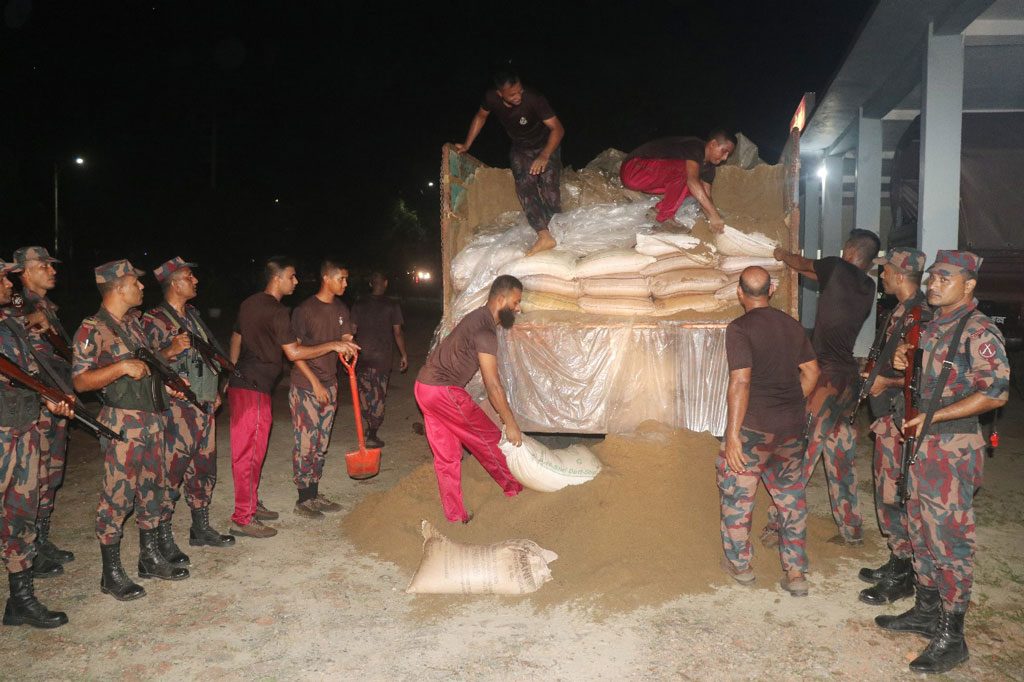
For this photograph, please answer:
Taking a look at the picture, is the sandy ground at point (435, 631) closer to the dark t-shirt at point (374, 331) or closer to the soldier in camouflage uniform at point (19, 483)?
the soldier in camouflage uniform at point (19, 483)

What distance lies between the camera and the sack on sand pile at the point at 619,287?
5.25m

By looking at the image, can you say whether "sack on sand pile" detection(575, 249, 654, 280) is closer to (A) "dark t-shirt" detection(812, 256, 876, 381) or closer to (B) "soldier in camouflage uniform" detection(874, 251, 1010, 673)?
(A) "dark t-shirt" detection(812, 256, 876, 381)

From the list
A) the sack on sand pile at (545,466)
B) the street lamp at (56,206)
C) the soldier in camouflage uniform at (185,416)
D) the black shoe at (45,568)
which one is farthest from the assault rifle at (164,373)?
the street lamp at (56,206)

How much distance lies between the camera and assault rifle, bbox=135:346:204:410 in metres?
3.61

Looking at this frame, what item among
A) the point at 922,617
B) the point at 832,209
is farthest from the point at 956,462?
the point at 832,209

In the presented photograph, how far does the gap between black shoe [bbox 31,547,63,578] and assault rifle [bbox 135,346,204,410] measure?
120 cm

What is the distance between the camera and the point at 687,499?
4.20m

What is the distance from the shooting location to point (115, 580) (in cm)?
364

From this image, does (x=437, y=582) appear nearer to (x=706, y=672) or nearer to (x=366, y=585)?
(x=366, y=585)

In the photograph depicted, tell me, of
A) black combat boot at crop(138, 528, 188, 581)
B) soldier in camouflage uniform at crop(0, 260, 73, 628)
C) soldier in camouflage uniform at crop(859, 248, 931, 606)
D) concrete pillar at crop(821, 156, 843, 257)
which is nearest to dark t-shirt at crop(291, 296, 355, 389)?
black combat boot at crop(138, 528, 188, 581)

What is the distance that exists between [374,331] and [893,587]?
15.5 ft

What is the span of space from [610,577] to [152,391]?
2647 millimetres

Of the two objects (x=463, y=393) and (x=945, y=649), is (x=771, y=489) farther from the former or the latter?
(x=463, y=393)

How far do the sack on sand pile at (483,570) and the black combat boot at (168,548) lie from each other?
144 centimetres
